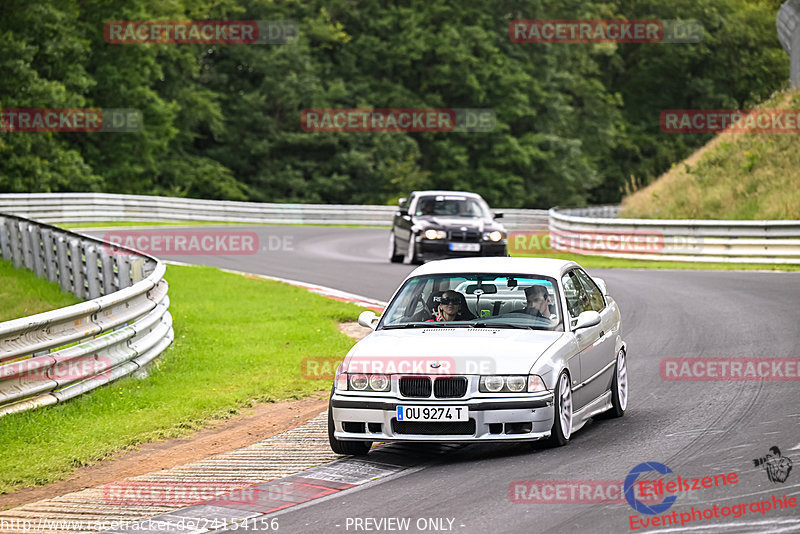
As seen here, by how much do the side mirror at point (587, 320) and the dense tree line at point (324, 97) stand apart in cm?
3882

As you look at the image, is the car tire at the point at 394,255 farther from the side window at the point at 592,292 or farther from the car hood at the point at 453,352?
the car hood at the point at 453,352

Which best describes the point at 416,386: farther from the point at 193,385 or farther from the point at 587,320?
the point at 193,385

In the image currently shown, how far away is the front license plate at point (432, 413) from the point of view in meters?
8.00

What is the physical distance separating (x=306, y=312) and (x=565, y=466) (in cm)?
968

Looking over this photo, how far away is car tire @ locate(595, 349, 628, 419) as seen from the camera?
9867 millimetres

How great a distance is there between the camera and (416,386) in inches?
320

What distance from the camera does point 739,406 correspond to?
32.4 ft

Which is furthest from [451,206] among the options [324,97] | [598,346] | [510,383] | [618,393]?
[324,97]

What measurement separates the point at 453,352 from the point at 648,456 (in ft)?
5.02

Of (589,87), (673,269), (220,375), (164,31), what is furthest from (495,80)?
(220,375)

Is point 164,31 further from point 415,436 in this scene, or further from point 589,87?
point 415,436

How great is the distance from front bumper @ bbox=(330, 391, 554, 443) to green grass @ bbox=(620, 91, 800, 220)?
22.2 m

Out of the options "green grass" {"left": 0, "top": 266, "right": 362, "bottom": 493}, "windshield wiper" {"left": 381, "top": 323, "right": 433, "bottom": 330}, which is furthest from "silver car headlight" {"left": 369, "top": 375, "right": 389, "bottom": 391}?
"green grass" {"left": 0, "top": 266, "right": 362, "bottom": 493}

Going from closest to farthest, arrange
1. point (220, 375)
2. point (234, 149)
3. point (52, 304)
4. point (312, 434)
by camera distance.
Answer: point (312, 434), point (220, 375), point (52, 304), point (234, 149)
